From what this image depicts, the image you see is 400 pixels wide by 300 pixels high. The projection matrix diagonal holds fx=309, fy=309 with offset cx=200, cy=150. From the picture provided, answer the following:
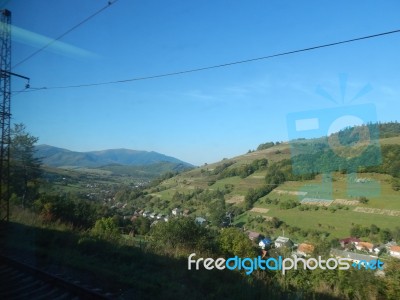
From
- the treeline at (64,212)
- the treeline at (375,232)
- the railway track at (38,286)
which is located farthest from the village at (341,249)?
the treeline at (375,232)

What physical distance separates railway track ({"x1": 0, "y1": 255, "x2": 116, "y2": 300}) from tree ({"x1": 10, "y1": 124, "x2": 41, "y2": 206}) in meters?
16.0

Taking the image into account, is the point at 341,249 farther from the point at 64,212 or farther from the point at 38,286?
the point at 38,286

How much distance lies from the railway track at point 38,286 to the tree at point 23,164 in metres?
16.0

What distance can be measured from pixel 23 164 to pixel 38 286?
19217mm

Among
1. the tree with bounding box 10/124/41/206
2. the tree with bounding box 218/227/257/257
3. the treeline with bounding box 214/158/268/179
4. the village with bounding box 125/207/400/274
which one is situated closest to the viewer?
the village with bounding box 125/207/400/274

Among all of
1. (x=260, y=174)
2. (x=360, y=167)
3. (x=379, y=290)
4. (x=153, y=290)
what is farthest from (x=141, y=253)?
(x=260, y=174)

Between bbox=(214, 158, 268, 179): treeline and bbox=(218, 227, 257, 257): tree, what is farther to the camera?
bbox=(214, 158, 268, 179): treeline

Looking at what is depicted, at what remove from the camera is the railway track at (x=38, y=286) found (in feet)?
14.6

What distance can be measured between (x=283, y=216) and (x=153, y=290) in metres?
30.5

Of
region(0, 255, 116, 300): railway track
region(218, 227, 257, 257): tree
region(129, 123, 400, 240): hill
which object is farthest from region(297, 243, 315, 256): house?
region(129, 123, 400, 240): hill

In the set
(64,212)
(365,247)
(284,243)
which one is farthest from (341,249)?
(64,212)

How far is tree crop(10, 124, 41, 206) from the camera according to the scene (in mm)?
20250

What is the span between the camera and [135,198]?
48.6 metres

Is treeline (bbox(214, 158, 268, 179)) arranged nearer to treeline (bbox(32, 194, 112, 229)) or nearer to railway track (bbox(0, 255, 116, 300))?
treeline (bbox(32, 194, 112, 229))
